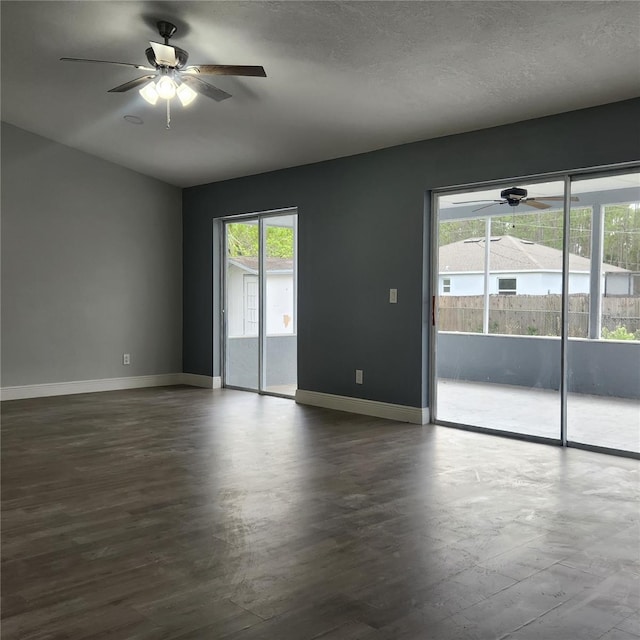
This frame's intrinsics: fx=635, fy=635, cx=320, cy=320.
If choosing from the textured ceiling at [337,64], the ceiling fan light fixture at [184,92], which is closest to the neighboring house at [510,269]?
the textured ceiling at [337,64]

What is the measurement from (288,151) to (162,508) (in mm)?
4093

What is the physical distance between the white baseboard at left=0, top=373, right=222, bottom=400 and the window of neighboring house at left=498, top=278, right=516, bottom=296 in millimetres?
3990

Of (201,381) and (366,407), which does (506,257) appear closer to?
(366,407)

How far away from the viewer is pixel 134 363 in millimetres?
7980

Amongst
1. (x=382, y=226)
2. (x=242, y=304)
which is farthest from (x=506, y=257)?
(x=242, y=304)

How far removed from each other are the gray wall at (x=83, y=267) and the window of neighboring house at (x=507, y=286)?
4.57 meters

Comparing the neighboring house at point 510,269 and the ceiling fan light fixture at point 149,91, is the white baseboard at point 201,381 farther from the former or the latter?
Answer: the ceiling fan light fixture at point 149,91

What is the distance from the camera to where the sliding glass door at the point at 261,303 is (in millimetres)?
7184

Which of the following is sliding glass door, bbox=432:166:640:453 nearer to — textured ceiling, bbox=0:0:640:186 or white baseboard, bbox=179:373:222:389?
textured ceiling, bbox=0:0:640:186

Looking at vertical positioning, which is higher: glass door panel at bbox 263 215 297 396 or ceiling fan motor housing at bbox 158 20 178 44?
ceiling fan motor housing at bbox 158 20 178 44

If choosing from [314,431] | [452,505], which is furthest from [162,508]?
[314,431]

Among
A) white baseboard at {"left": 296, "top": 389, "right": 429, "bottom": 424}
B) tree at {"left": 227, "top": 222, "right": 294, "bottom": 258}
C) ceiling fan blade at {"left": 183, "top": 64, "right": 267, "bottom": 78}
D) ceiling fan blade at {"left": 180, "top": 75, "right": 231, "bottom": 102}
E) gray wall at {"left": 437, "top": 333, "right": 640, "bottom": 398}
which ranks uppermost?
ceiling fan blade at {"left": 180, "top": 75, "right": 231, "bottom": 102}

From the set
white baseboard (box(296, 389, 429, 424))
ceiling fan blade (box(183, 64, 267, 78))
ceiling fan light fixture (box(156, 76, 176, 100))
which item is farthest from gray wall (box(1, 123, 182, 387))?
ceiling fan blade (box(183, 64, 267, 78))

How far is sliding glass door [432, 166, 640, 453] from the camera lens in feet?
15.1
